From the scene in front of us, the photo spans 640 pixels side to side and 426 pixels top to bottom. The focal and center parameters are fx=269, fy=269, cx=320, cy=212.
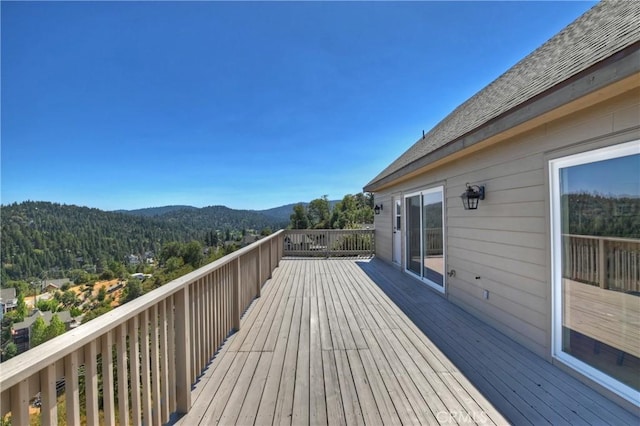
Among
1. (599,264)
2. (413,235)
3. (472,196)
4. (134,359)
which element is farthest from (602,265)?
(413,235)

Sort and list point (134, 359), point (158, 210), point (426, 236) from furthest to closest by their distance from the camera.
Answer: point (158, 210), point (426, 236), point (134, 359)

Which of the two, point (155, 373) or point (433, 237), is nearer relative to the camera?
point (155, 373)

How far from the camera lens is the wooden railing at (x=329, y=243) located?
9344mm

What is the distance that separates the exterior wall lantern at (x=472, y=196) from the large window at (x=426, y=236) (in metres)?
0.92

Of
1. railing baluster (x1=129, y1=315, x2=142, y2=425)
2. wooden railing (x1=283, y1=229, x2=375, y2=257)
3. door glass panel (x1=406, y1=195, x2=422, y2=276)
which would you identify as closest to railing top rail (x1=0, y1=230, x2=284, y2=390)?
railing baluster (x1=129, y1=315, x2=142, y2=425)

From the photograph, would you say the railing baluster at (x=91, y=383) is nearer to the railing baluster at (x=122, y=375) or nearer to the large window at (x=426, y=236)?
the railing baluster at (x=122, y=375)

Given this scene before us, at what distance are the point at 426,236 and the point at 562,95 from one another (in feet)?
12.0

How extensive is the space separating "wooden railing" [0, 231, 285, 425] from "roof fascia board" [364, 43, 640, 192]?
10.4 ft

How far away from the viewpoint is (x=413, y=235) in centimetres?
610

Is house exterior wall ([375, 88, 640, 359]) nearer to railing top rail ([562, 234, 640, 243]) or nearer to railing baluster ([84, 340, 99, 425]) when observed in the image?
railing top rail ([562, 234, 640, 243])

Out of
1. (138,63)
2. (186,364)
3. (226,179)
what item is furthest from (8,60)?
(226,179)

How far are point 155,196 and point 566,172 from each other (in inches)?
1629

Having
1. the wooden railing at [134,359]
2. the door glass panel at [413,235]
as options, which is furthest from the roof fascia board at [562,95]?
the wooden railing at [134,359]

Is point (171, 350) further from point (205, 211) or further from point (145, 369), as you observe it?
point (205, 211)
